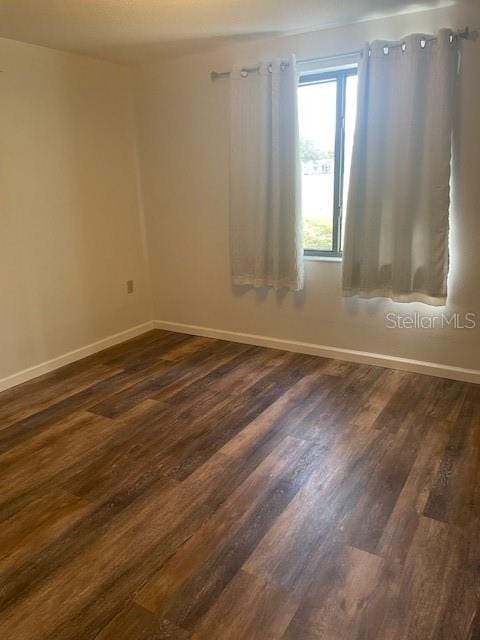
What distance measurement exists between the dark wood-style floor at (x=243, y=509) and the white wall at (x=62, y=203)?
61 centimetres

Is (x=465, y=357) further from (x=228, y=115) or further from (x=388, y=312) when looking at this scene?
(x=228, y=115)

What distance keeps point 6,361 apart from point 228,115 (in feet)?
8.07

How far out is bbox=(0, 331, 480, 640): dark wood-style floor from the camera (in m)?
1.46

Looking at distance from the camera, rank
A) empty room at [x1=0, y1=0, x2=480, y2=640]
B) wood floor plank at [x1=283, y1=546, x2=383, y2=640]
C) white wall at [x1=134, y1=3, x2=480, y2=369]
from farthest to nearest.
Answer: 1. white wall at [x1=134, y1=3, x2=480, y2=369]
2. empty room at [x1=0, y1=0, x2=480, y2=640]
3. wood floor plank at [x1=283, y1=546, x2=383, y2=640]

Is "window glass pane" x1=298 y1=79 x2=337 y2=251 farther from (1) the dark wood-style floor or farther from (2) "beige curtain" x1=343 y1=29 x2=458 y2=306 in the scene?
(1) the dark wood-style floor

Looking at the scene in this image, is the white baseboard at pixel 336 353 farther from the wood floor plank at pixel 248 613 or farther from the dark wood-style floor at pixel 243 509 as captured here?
the wood floor plank at pixel 248 613

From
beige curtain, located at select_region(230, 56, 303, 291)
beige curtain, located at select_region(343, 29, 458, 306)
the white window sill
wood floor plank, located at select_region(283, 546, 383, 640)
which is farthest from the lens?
the white window sill

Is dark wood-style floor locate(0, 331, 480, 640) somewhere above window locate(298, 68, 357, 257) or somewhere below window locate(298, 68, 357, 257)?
A: below

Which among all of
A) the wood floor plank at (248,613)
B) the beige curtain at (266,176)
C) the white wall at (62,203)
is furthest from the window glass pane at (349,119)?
the wood floor plank at (248,613)

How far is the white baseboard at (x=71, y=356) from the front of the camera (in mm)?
3252

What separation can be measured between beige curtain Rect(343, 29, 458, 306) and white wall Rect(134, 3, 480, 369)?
125 mm

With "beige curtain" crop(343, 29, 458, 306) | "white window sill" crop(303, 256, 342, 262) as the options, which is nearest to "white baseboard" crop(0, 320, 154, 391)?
"white window sill" crop(303, 256, 342, 262)

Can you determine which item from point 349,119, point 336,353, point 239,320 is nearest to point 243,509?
point 336,353

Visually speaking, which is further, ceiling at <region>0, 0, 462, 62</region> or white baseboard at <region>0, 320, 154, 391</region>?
white baseboard at <region>0, 320, 154, 391</region>
